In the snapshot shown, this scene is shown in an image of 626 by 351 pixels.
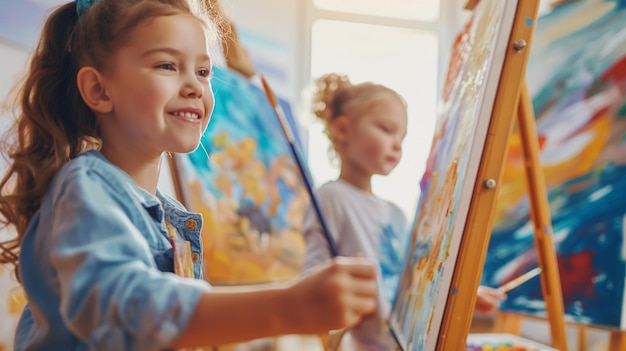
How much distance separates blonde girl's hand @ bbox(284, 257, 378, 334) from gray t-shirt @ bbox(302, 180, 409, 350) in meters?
1.10

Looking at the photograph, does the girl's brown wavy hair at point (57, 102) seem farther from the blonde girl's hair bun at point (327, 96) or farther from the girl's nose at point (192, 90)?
the blonde girl's hair bun at point (327, 96)

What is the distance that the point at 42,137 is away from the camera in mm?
800

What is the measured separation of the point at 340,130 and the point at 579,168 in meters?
0.74

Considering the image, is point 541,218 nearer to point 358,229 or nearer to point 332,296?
point 358,229

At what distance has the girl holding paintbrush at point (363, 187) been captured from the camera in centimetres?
171

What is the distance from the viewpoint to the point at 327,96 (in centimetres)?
207

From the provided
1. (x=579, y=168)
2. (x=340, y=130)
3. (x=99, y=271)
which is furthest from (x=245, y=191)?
(x=99, y=271)

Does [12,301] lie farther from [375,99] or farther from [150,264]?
[375,99]

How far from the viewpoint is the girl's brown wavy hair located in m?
0.75

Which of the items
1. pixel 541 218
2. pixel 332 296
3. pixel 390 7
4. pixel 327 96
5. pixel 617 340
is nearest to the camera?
pixel 332 296

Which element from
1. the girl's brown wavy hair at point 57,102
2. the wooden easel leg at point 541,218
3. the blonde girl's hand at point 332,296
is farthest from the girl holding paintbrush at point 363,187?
the blonde girl's hand at point 332,296

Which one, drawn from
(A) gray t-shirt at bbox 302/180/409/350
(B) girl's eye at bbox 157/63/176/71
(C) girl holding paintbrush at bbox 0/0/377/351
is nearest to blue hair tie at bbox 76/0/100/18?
(C) girl holding paintbrush at bbox 0/0/377/351

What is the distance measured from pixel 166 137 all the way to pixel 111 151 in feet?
0.29

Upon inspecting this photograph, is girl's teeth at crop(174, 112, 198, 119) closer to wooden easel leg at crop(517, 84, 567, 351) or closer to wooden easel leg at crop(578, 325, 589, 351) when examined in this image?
wooden easel leg at crop(517, 84, 567, 351)
